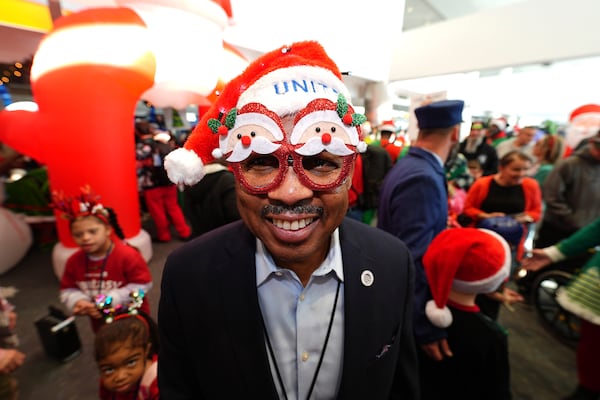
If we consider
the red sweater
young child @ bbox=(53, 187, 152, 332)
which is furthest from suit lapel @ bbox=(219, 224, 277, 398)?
the red sweater

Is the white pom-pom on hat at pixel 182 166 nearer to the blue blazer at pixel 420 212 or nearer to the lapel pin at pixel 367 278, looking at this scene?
the lapel pin at pixel 367 278

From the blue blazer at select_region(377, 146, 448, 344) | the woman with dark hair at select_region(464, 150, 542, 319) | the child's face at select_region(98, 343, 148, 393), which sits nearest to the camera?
the child's face at select_region(98, 343, 148, 393)

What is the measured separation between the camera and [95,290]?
5.92 feet

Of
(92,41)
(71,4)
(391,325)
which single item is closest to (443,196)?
(391,325)

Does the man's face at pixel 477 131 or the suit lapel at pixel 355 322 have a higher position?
the man's face at pixel 477 131

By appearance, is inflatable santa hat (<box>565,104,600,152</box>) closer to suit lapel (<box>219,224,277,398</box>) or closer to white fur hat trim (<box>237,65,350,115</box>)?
white fur hat trim (<box>237,65,350,115</box>)

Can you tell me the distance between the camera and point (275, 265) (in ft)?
2.72

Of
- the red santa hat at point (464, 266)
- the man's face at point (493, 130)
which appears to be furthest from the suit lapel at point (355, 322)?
the man's face at point (493, 130)

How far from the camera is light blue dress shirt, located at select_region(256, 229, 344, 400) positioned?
815 mm

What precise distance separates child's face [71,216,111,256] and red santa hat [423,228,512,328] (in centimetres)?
186

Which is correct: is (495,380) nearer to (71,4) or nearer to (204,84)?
(204,84)

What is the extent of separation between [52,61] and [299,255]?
298 cm

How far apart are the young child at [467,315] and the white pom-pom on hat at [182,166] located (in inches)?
45.0

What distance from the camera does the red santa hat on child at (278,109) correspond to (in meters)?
0.68
